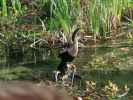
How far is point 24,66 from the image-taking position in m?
5.38

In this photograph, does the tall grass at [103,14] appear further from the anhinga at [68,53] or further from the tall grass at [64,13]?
the anhinga at [68,53]

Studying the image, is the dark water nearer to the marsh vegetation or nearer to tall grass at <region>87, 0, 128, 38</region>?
the marsh vegetation

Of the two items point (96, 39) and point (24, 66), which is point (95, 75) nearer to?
point (24, 66)

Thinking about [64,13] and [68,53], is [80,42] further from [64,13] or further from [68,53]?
[68,53]

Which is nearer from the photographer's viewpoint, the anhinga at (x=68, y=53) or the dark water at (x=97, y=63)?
the dark water at (x=97, y=63)

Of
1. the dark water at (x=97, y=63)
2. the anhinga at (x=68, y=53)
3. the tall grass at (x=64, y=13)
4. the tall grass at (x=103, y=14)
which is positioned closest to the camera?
the dark water at (x=97, y=63)

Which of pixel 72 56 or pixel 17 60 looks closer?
pixel 72 56

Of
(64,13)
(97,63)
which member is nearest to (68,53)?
(97,63)

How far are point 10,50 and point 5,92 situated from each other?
558cm

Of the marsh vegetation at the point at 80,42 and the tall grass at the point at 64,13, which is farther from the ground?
the tall grass at the point at 64,13

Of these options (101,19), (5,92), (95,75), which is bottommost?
(95,75)

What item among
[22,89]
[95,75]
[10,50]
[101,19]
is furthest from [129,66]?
[22,89]

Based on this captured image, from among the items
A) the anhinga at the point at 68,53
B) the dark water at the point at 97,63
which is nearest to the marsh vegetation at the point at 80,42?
the dark water at the point at 97,63

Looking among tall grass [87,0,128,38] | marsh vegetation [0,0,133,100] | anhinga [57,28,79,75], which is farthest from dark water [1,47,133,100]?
tall grass [87,0,128,38]
